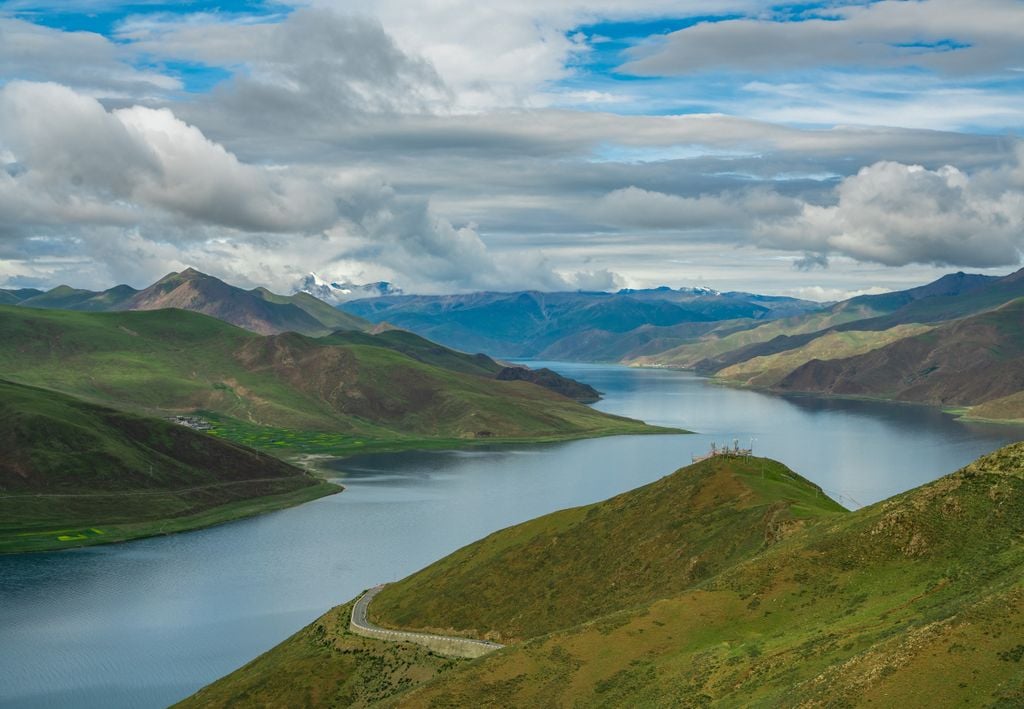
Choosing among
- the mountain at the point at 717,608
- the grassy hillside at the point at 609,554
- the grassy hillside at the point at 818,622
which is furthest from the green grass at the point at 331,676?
the grassy hillside at the point at 818,622

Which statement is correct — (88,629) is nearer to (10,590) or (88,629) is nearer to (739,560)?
(10,590)

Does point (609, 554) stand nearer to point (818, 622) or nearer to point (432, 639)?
point (432, 639)

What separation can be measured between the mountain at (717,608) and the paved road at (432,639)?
5.01 ft

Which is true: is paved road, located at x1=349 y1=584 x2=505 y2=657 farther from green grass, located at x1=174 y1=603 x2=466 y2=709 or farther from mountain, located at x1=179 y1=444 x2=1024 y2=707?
mountain, located at x1=179 y1=444 x2=1024 y2=707

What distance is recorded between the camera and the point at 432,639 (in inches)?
4729

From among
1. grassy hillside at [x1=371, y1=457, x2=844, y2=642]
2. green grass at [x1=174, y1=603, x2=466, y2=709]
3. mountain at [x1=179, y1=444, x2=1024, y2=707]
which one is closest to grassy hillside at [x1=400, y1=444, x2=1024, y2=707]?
mountain at [x1=179, y1=444, x2=1024, y2=707]

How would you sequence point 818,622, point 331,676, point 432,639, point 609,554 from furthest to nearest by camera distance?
point 609,554
point 432,639
point 331,676
point 818,622

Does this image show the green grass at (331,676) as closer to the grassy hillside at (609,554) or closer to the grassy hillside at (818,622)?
the grassy hillside at (609,554)

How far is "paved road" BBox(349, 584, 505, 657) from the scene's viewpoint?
116m

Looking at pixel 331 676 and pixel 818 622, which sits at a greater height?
pixel 818 622

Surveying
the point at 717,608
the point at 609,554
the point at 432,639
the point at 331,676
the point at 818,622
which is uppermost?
the point at 818,622

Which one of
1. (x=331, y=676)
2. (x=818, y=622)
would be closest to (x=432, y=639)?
(x=331, y=676)

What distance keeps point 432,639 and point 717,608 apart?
4066 centimetres

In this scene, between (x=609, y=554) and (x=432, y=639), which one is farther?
(x=609, y=554)
